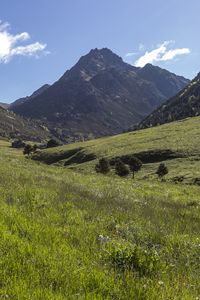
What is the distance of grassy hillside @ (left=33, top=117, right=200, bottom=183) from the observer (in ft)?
228

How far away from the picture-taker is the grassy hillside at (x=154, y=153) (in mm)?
69438

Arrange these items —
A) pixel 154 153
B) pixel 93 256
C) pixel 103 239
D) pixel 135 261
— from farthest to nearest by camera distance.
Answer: pixel 154 153, pixel 103 239, pixel 93 256, pixel 135 261

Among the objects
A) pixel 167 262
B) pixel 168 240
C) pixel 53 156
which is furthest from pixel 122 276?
pixel 53 156

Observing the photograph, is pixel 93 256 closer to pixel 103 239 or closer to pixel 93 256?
pixel 93 256

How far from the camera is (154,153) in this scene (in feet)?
287

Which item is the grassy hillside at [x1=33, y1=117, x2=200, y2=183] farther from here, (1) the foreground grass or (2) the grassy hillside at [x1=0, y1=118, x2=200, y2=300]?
(1) the foreground grass

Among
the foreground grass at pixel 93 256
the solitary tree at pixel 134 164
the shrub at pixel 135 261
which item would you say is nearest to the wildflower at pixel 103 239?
the foreground grass at pixel 93 256

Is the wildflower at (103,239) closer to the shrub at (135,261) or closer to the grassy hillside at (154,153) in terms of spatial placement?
the shrub at (135,261)

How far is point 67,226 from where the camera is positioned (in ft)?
29.7

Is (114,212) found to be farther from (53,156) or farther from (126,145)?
(53,156)

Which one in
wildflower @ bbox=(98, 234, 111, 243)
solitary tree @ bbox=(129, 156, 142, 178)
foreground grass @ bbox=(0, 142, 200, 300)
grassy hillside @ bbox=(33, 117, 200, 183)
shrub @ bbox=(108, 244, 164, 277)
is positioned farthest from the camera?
solitary tree @ bbox=(129, 156, 142, 178)

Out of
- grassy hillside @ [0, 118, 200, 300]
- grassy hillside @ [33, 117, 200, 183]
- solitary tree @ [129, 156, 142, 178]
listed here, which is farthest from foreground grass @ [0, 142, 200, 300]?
solitary tree @ [129, 156, 142, 178]

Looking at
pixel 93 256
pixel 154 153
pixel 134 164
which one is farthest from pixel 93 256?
pixel 154 153

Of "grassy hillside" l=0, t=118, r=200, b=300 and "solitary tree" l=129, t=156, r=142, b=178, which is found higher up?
"grassy hillside" l=0, t=118, r=200, b=300
